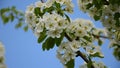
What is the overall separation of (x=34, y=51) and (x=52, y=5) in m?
2.01

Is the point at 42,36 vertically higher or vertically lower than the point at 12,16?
lower

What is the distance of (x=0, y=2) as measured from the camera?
3.57 metres

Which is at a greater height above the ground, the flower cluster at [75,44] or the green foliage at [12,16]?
the green foliage at [12,16]

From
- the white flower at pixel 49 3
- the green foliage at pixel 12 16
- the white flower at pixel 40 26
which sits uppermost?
the green foliage at pixel 12 16

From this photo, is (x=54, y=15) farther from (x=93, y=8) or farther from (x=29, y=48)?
(x=29, y=48)

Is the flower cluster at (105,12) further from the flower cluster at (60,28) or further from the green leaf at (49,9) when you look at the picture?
Result: the green leaf at (49,9)

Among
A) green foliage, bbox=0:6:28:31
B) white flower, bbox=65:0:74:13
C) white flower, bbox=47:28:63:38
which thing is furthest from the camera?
green foliage, bbox=0:6:28:31

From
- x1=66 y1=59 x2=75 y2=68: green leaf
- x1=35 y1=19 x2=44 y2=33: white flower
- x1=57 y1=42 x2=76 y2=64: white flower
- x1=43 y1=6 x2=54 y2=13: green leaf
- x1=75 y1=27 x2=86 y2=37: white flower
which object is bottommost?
x1=66 y1=59 x2=75 y2=68: green leaf

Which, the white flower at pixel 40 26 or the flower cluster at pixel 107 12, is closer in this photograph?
the white flower at pixel 40 26

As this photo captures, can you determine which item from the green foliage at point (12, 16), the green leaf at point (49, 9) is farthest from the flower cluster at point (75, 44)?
the green foliage at point (12, 16)

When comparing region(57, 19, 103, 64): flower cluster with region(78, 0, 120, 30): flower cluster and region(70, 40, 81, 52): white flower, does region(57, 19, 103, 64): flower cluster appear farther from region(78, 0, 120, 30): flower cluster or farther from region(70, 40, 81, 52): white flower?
region(78, 0, 120, 30): flower cluster

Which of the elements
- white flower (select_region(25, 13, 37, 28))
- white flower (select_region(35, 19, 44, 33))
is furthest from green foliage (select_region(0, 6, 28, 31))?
white flower (select_region(35, 19, 44, 33))

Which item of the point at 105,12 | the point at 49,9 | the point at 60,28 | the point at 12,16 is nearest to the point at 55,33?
the point at 60,28

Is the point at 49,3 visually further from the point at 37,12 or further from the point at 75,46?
the point at 75,46
